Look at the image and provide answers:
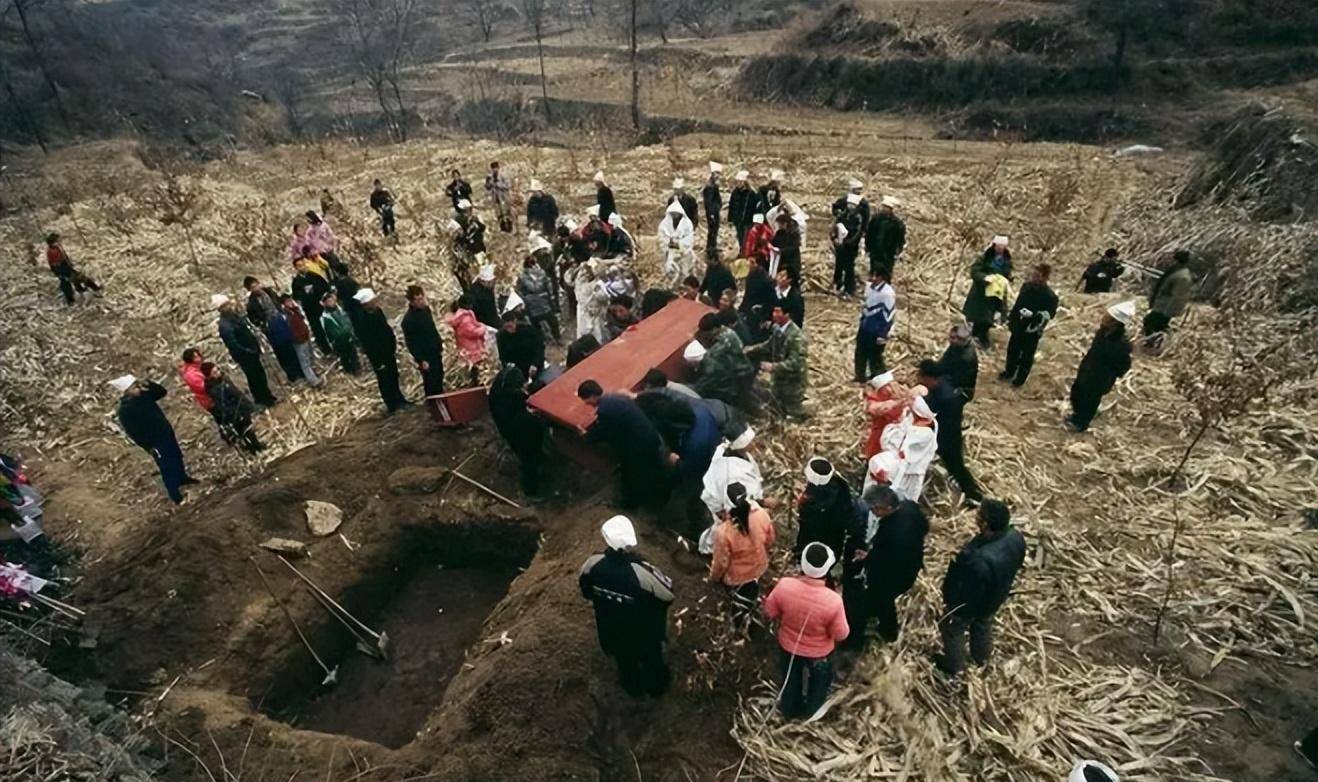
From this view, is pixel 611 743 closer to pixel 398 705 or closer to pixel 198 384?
pixel 398 705

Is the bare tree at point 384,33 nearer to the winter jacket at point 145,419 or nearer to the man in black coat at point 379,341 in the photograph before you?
the man in black coat at point 379,341

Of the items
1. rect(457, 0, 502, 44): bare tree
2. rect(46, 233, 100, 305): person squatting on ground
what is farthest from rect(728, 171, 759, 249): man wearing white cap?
rect(457, 0, 502, 44): bare tree

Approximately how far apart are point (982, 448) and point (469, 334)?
6.52 metres

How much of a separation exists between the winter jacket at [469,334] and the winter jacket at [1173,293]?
9405 millimetres

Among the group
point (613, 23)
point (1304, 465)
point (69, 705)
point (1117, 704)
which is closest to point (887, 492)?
point (1117, 704)

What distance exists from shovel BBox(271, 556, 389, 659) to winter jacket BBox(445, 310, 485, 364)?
3.38 m

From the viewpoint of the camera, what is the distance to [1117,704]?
5473 mm

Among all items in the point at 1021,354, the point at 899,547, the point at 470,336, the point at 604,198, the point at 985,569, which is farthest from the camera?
the point at 604,198

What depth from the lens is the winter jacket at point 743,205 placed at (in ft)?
40.8

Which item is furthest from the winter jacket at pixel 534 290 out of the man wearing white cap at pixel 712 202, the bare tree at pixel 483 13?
the bare tree at pixel 483 13

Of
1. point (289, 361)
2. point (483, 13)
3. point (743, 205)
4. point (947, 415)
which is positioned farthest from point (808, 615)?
point (483, 13)

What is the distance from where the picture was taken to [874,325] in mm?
8672

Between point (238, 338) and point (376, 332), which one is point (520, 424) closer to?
point (376, 332)

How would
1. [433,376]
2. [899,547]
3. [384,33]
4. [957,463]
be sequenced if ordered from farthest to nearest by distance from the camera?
1. [384,33]
2. [433,376]
3. [957,463]
4. [899,547]
